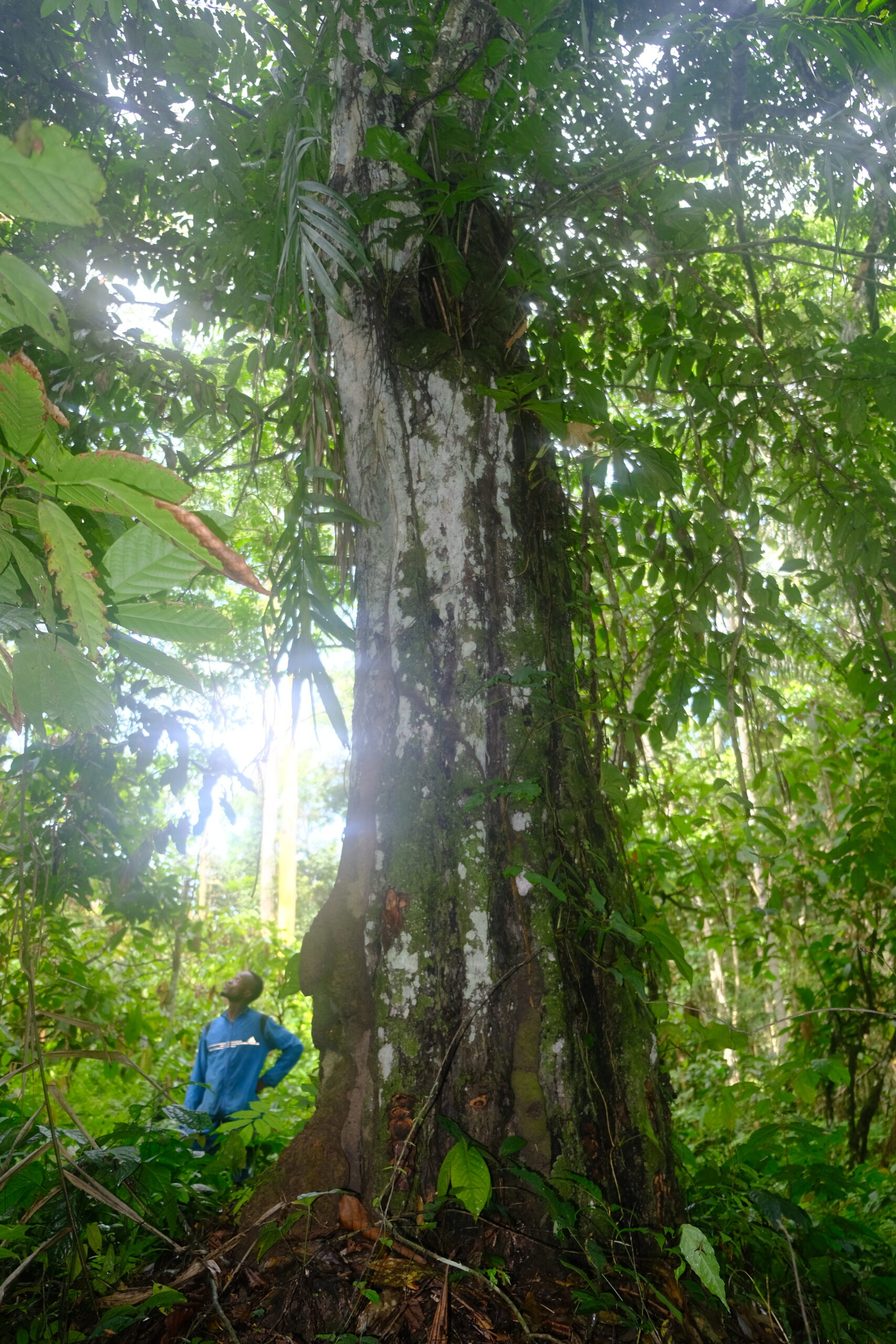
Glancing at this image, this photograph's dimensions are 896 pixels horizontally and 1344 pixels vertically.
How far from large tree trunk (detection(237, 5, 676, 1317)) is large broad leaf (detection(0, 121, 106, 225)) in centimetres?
129

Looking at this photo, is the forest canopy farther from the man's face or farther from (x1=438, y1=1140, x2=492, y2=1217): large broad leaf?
the man's face

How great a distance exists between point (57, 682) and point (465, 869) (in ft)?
3.57

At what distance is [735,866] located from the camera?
4.64 metres

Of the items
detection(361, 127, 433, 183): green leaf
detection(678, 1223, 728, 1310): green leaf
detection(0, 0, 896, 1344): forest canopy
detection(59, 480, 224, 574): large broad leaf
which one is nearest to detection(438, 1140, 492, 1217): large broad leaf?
detection(0, 0, 896, 1344): forest canopy

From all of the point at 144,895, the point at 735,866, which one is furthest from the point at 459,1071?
the point at 735,866

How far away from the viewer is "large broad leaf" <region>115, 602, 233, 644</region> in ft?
2.00

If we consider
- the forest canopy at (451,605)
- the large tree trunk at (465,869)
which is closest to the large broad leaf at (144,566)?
the forest canopy at (451,605)

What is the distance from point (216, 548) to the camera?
1.75 ft

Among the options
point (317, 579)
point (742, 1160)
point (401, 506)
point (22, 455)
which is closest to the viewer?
point (22, 455)

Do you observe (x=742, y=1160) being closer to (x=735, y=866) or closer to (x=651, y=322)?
(x=651, y=322)

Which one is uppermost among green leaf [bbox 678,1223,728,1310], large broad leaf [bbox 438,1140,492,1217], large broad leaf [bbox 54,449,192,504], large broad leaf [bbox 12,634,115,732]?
large broad leaf [bbox 54,449,192,504]

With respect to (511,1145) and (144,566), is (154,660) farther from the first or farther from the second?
(511,1145)

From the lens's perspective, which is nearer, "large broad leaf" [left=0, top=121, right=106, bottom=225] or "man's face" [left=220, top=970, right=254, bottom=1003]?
"large broad leaf" [left=0, top=121, right=106, bottom=225]

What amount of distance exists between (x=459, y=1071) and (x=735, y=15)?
337 centimetres
